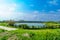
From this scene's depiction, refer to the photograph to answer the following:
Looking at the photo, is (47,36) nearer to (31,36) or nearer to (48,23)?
(31,36)

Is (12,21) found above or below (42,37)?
above

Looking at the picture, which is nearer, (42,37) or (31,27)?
(42,37)

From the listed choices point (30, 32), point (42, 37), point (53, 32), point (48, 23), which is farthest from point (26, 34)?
point (48, 23)

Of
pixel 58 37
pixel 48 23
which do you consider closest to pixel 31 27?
pixel 48 23

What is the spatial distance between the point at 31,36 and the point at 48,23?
3.73m

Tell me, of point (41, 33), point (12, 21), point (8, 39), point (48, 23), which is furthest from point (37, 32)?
point (12, 21)

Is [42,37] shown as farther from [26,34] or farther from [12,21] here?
[12,21]

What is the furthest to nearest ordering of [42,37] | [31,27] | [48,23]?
[48,23]
[31,27]
[42,37]

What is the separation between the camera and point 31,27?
11.3 meters

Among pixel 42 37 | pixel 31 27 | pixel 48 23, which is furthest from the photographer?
pixel 48 23

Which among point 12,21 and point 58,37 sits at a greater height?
point 12,21

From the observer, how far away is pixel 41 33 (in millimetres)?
9297

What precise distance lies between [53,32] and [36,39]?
1098mm

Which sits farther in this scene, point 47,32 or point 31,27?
point 31,27
